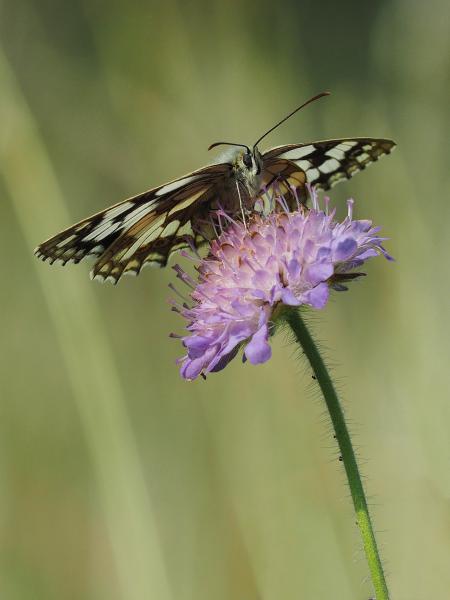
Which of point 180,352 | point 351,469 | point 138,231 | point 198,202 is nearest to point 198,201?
point 198,202

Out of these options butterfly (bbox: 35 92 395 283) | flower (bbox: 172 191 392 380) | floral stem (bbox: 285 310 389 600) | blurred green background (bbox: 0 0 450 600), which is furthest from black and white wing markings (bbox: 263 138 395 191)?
floral stem (bbox: 285 310 389 600)

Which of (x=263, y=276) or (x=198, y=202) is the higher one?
(x=198, y=202)

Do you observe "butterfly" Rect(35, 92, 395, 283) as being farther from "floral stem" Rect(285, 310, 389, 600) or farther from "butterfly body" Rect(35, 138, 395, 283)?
"floral stem" Rect(285, 310, 389, 600)

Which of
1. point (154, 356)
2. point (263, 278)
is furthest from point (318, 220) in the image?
point (154, 356)

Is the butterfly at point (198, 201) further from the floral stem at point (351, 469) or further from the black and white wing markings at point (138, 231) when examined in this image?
the floral stem at point (351, 469)

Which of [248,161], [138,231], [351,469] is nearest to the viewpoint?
[351,469]

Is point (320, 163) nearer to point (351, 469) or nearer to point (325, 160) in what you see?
point (325, 160)

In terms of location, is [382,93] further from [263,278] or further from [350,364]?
[263,278]
